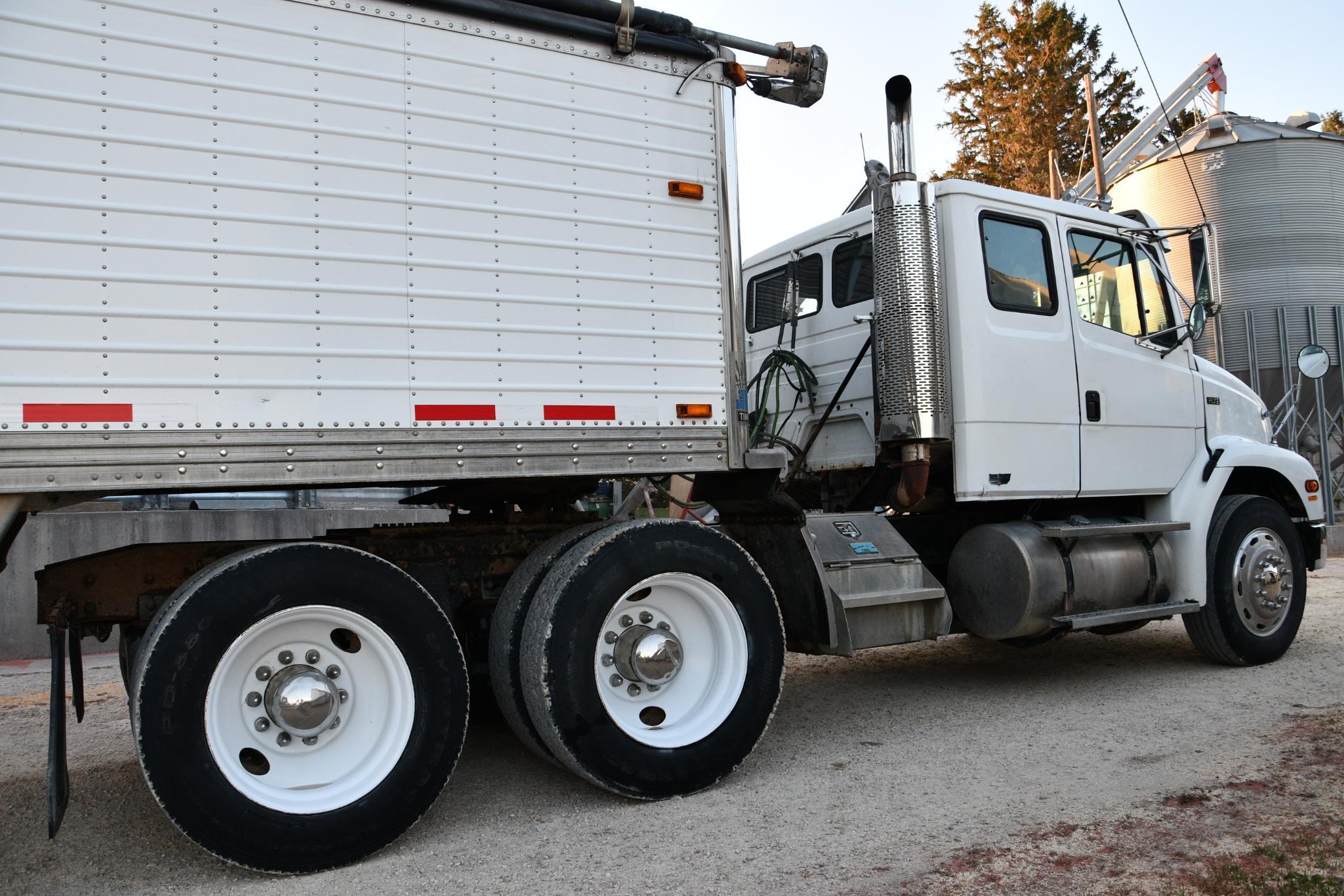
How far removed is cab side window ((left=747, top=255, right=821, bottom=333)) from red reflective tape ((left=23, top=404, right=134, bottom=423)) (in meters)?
4.36

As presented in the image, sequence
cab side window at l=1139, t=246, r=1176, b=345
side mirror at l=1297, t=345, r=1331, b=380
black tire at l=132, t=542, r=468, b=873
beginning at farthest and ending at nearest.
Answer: side mirror at l=1297, t=345, r=1331, b=380 < cab side window at l=1139, t=246, r=1176, b=345 < black tire at l=132, t=542, r=468, b=873

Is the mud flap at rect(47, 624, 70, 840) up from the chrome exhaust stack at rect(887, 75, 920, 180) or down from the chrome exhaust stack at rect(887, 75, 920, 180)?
down

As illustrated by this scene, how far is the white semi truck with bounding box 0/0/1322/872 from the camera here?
3.55 metres

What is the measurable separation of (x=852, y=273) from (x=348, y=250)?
3.52 m

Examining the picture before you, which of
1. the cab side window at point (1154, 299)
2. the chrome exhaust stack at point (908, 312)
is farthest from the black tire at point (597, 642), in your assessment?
the cab side window at point (1154, 299)

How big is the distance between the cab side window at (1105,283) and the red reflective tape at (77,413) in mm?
5397

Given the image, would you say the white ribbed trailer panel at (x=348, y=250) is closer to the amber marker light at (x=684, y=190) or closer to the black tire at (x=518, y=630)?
the amber marker light at (x=684, y=190)

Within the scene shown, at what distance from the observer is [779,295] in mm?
7117

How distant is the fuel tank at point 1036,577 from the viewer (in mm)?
5984

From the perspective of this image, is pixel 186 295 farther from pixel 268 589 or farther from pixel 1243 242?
pixel 1243 242

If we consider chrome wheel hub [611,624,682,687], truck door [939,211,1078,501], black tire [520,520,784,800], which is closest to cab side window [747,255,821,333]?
truck door [939,211,1078,501]

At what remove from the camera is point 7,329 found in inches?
133

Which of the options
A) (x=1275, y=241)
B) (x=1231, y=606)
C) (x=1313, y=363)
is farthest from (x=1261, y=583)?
(x=1275, y=241)

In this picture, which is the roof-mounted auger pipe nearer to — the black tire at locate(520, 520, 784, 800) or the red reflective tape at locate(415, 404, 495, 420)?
the red reflective tape at locate(415, 404, 495, 420)
